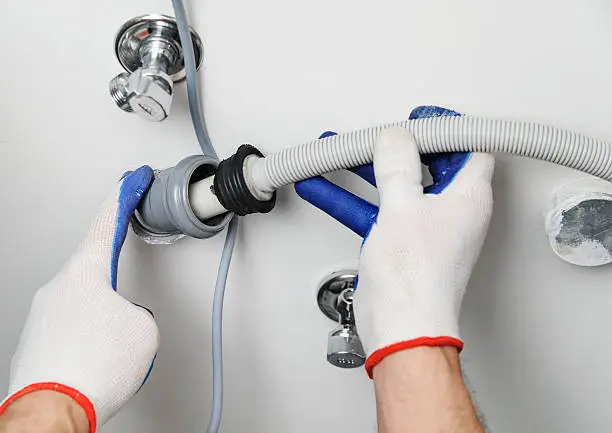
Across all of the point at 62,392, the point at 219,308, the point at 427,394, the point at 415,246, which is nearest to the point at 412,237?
the point at 415,246

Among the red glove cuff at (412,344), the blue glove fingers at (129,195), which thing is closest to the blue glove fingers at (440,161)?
the red glove cuff at (412,344)

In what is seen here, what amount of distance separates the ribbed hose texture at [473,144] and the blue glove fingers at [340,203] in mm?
24

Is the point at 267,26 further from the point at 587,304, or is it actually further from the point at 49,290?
the point at 587,304

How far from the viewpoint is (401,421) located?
592 mm

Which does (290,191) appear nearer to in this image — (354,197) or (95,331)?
(354,197)

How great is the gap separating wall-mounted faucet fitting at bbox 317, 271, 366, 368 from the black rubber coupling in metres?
0.17

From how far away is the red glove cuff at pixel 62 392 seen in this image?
2.11ft

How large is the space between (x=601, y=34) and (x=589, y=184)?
152mm

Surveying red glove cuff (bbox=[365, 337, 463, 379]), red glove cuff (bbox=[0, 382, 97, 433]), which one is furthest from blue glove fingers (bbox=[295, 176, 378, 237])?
red glove cuff (bbox=[0, 382, 97, 433])

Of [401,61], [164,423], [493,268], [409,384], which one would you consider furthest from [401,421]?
[164,423]

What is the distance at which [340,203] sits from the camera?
633 millimetres

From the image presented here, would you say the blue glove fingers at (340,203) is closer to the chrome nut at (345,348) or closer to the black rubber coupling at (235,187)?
the black rubber coupling at (235,187)

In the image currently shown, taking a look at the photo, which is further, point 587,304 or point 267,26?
point 587,304

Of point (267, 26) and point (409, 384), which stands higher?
point (267, 26)
